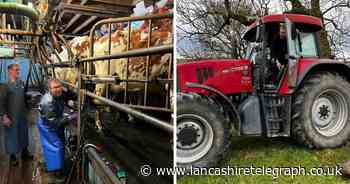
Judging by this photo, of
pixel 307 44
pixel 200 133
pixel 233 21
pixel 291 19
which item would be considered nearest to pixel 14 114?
pixel 200 133

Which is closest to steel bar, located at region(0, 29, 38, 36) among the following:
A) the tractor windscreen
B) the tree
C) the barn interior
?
the barn interior

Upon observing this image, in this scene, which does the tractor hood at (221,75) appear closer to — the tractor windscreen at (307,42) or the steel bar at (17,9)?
the tractor windscreen at (307,42)

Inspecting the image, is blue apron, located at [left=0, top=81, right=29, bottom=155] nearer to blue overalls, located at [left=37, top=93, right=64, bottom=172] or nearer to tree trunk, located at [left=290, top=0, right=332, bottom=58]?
blue overalls, located at [left=37, top=93, right=64, bottom=172]

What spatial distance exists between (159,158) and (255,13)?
90cm

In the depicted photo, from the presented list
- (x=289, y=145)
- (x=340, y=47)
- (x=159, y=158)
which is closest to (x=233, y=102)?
(x=289, y=145)

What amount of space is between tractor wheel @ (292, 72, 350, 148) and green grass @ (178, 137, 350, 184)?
6 centimetres

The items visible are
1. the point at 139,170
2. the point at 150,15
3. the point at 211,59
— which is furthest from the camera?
the point at 211,59

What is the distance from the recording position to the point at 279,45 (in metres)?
1.79

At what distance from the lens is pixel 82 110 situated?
1500 mm

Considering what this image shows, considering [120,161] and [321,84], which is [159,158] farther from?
[321,84]

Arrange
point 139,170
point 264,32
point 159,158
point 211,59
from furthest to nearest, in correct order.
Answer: point 264,32
point 211,59
point 139,170
point 159,158

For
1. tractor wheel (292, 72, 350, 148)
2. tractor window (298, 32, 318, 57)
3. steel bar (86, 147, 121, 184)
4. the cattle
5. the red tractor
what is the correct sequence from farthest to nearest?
tractor window (298, 32, 318, 57), tractor wheel (292, 72, 350, 148), the red tractor, steel bar (86, 147, 121, 184), the cattle

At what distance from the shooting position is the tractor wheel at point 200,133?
1.29 meters

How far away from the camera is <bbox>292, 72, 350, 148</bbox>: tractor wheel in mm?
1731
